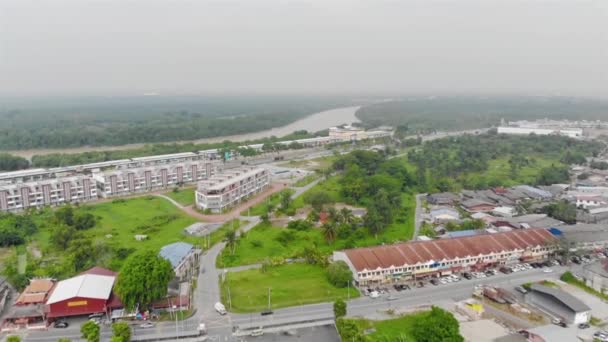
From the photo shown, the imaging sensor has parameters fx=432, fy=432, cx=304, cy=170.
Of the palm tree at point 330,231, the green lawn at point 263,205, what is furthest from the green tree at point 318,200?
the palm tree at point 330,231

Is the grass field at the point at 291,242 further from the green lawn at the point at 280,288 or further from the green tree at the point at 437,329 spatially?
the green tree at the point at 437,329

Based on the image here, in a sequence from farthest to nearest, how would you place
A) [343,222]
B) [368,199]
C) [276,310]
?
[368,199] < [343,222] < [276,310]

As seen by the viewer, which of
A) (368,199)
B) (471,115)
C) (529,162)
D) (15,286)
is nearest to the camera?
(15,286)

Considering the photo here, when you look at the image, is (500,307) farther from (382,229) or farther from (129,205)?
(129,205)

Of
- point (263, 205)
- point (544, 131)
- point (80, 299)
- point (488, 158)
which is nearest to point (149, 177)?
point (263, 205)

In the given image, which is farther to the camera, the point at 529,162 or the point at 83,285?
the point at 529,162

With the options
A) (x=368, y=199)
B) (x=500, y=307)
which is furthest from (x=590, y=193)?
(x=500, y=307)

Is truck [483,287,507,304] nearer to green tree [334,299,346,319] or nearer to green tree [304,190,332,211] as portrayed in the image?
green tree [334,299,346,319]
